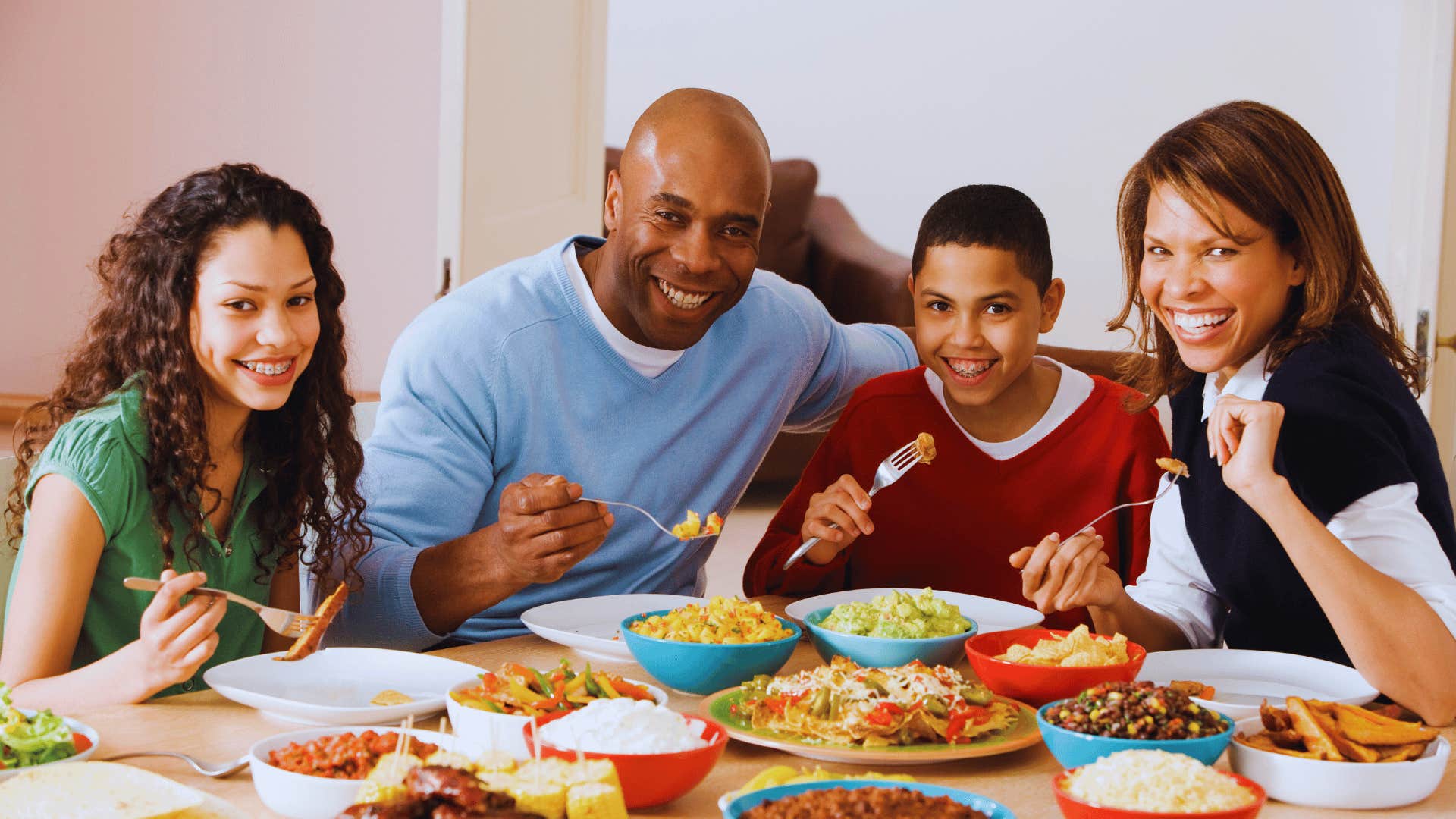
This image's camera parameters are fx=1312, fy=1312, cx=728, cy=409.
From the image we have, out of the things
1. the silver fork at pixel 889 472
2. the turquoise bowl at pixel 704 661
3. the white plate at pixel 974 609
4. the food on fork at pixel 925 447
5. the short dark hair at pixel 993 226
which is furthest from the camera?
the short dark hair at pixel 993 226

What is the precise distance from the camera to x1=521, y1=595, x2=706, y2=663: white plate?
1.60 metres

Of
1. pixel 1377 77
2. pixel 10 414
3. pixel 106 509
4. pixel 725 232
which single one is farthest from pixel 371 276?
pixel 1377 77

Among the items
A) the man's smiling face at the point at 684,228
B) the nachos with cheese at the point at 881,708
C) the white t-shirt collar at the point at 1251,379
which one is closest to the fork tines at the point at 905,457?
the man's smiling face at the point at 684,228

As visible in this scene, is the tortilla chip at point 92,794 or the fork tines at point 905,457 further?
the fork tines at point 905,457

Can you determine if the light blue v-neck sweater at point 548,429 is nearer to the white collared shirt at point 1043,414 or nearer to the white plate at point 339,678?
the white collared shirt at point 1043,414

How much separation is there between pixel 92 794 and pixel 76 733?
9.5 inches

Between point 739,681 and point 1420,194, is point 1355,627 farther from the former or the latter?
point 1420,194

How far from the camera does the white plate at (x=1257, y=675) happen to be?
146 centimetres

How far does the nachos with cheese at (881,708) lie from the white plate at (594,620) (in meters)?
0.31

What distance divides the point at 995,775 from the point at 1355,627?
1.53ft

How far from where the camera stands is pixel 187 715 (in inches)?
52.1

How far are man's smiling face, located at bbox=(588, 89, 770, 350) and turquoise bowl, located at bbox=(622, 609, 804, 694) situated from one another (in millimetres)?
744

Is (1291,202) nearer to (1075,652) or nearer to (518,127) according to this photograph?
(1075,652)

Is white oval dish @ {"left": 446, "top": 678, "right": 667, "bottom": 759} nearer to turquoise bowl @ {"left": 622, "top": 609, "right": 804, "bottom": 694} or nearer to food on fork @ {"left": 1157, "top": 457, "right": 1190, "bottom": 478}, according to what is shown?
turquoise bowl @ {"left": 622, "top": 609, "right": 804, "bottom": 694}
